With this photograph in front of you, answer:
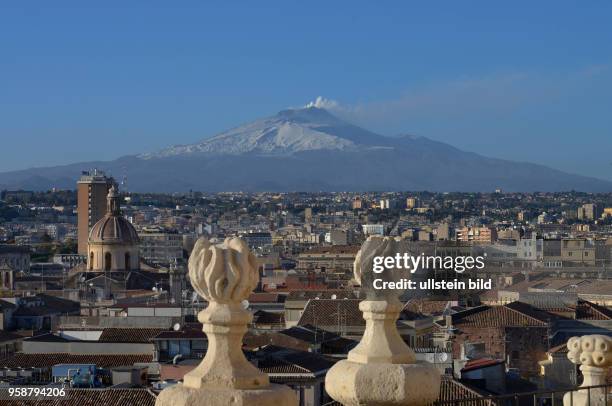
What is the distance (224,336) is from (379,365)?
51 centimetres

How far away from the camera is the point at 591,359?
22.7ft

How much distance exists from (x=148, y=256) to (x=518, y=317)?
99419 millimetres

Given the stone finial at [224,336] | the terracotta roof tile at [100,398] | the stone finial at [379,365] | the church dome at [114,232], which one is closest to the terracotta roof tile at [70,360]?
the terracotta roof tile at [100,398]

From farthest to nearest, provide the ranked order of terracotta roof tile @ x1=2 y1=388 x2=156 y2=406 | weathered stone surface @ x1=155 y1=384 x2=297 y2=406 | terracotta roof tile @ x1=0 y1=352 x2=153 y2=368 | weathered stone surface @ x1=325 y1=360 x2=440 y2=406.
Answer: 1. terracotta roof tile @ x1=0 y1=352 x2=153 y2=368
2. terracotta roof tile @ x1=2 y1=388 x2=156 y2=406
3. weathered stone surface @ x1=325 y1=360 x2=440 y2=406
4. weathered stone surface @ x1=155 y1=384 x2=297 y2=406

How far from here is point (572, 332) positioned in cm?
3756

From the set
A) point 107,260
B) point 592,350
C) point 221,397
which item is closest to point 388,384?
point 221,397

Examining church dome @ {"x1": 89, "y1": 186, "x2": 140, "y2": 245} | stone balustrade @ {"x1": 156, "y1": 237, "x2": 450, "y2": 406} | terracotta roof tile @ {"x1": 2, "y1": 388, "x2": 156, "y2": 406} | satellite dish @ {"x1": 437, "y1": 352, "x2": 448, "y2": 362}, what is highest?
stone balustrade @ {"x1": 156, "y1": 237, "x2": 450, "y2": 406}

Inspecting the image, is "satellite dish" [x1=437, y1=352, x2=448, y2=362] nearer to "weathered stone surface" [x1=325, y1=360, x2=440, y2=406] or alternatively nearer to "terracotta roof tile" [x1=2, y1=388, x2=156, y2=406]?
"terracotta roof tile" [x1=2, y1=388, x2=156, y2=406]

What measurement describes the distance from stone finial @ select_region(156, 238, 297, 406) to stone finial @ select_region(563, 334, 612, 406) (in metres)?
1.83

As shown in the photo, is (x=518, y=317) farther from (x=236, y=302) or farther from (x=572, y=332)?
(x=236, y=302)

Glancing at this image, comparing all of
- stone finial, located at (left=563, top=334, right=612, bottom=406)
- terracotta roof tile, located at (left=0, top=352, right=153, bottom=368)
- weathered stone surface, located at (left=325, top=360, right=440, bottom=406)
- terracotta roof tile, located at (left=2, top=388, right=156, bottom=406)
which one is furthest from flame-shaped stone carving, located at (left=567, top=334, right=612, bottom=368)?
terracotta roof tile, located at (left=0, top=352, right=153, bottom=368)

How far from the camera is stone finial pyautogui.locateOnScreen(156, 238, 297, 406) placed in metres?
5.14

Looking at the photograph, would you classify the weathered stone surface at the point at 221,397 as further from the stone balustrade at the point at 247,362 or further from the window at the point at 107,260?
the window at the point at 107,260

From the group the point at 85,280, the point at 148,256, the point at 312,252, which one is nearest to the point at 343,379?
the point at 85,280
